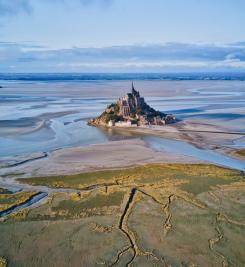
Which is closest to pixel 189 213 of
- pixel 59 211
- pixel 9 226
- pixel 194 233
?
pixel 194 233

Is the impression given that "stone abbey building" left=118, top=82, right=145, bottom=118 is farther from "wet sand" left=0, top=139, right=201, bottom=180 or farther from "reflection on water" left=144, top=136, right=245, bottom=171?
"wet sand" left=0, top=139, right=201, bottom=180

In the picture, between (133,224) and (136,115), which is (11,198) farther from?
(136,115)

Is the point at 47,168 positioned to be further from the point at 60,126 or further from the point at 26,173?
the point at 60,126

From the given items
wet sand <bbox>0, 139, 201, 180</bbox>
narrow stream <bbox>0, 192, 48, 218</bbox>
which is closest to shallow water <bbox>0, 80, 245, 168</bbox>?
wet sand <bbox>0, 139, 201, 180</bbox>

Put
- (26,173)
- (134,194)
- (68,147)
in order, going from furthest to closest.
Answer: (68,147) → (26,173) → (134,194)

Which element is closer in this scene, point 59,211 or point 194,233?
point 194,233

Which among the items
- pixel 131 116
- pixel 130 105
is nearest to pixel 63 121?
pixel 131 116

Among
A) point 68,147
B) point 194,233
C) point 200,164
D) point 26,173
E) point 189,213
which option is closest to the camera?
point 194,233
